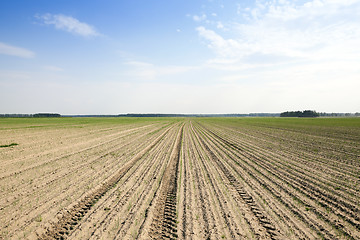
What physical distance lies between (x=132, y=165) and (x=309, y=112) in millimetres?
179546

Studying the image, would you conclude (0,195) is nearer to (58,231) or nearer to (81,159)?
(58,231)

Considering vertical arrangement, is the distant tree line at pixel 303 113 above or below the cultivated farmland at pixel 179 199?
above

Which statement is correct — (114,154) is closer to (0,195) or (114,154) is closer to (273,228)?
(0,195)

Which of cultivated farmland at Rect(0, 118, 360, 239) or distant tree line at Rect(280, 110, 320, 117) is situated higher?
distant tree line at Rect(280, 110, 320, 117)

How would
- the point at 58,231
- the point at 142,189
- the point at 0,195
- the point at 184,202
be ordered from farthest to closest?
the point at 142,189 < the point at 0,195 < the point at 184,202 < the point at 58,231

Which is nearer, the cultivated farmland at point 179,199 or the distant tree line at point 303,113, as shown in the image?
the cultivated farmland at point 179,199

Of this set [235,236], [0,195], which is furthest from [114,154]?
[235,236]

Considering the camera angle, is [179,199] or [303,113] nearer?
[179,199]

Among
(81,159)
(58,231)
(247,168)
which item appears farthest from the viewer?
(81,159)

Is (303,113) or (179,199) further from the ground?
(303,113)

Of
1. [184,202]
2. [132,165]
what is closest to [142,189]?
[184,202]

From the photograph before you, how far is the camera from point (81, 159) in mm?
12031

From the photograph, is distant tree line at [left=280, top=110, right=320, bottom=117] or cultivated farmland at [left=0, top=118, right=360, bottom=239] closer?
cultivated farmland at [left=0, top=118, right=360, bottom=239]

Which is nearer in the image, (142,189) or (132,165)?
(142,189)
